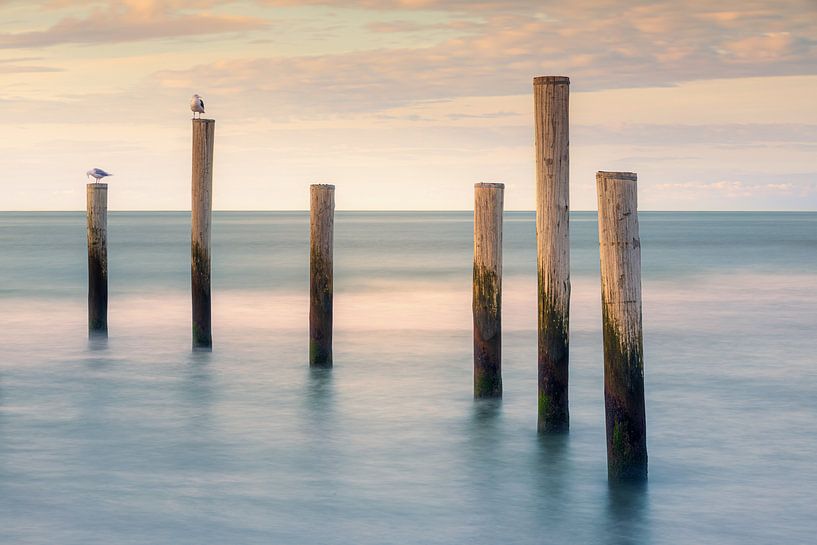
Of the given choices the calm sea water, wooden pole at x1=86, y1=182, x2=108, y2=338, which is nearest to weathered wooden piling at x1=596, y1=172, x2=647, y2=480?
the calm sea water

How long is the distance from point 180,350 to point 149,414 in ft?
14.9

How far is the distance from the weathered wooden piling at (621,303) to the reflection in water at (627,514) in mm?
441

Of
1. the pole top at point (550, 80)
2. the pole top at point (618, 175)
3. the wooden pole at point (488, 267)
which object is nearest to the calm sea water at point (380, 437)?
the wooden pole at point (488, 267)

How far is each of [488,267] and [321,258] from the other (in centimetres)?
294

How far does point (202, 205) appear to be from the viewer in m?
14.2

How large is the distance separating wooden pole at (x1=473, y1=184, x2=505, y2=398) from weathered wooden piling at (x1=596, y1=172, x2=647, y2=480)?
259 cm

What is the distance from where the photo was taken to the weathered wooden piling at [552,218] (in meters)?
9.11

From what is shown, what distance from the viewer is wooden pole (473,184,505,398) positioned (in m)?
10.7

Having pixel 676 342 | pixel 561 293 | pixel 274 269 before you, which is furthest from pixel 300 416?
pixel 274 269

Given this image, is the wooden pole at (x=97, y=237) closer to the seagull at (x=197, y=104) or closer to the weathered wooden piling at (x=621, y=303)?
the seagull at (x=197, y=104)

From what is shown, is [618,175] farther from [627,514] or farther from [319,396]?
[319,396]

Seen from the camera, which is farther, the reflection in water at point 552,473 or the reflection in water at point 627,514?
the reflection in water at point 552,473

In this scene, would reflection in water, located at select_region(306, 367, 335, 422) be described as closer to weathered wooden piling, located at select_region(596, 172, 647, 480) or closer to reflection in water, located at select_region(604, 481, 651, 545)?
reflection in water, located at select_region(604, 481, 651, 545)

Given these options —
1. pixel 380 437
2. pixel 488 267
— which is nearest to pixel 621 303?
pixel 488 267
